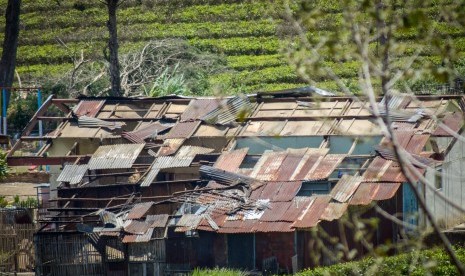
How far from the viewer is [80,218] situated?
2142cm

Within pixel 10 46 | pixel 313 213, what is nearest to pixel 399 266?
pixel 313 213

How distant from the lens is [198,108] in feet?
82.9

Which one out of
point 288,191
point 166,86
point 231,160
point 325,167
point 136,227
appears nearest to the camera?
point 136,227

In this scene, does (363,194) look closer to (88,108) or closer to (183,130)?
(183,130)

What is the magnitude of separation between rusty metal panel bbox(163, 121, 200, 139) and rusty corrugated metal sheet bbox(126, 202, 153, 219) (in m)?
3.03

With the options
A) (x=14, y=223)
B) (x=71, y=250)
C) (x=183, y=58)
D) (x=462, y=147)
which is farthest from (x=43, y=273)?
(x=183, y=58)

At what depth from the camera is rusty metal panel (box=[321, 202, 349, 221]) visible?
20.0 m

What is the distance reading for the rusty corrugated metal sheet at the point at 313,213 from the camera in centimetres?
1988

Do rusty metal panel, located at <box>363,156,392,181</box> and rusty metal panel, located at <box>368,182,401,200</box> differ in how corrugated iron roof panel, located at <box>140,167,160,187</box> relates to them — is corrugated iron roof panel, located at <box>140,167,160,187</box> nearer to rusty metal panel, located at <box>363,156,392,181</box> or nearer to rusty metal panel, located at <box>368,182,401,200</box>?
rusty metal panel, located at <box>363,156,392,181</box>

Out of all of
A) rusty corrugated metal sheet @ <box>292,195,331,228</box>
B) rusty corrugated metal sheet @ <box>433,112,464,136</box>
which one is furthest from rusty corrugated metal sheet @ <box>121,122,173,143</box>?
rusty corrugated metal sheet @ <box>433,112,464,136</box>

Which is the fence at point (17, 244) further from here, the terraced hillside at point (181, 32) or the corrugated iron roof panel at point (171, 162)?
the terraced hillside at point (181, 32)

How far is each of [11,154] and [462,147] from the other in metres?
10.9

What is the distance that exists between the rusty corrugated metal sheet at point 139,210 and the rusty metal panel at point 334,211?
146 inches

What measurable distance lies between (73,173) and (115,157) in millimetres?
1135
